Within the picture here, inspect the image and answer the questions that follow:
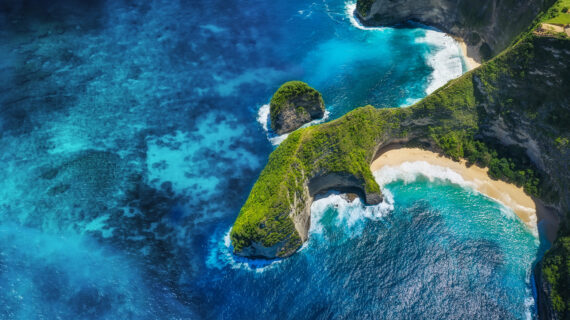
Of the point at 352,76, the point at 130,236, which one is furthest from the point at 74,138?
the point at 352,76

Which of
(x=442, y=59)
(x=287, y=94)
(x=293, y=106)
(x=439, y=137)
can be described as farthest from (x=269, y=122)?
(x=442, y=59)

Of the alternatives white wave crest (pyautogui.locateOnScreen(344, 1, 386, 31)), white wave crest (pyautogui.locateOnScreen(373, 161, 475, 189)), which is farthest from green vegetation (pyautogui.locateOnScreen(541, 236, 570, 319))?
white wave crest (pyautogui.locateOnScreen(344, 1, 386, 31))

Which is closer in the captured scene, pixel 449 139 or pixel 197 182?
pixel 449 139

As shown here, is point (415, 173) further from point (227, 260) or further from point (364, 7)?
point (364, 7)

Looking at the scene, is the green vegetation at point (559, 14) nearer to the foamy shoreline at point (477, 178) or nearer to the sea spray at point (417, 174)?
the foamy shoreline at point (477, 178)

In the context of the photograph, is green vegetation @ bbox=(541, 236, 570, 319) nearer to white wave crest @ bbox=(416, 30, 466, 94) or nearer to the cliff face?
the cliff face

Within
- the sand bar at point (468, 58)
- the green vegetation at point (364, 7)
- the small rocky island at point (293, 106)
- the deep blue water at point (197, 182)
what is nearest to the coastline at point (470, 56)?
the sand bar at point (468, 58)
